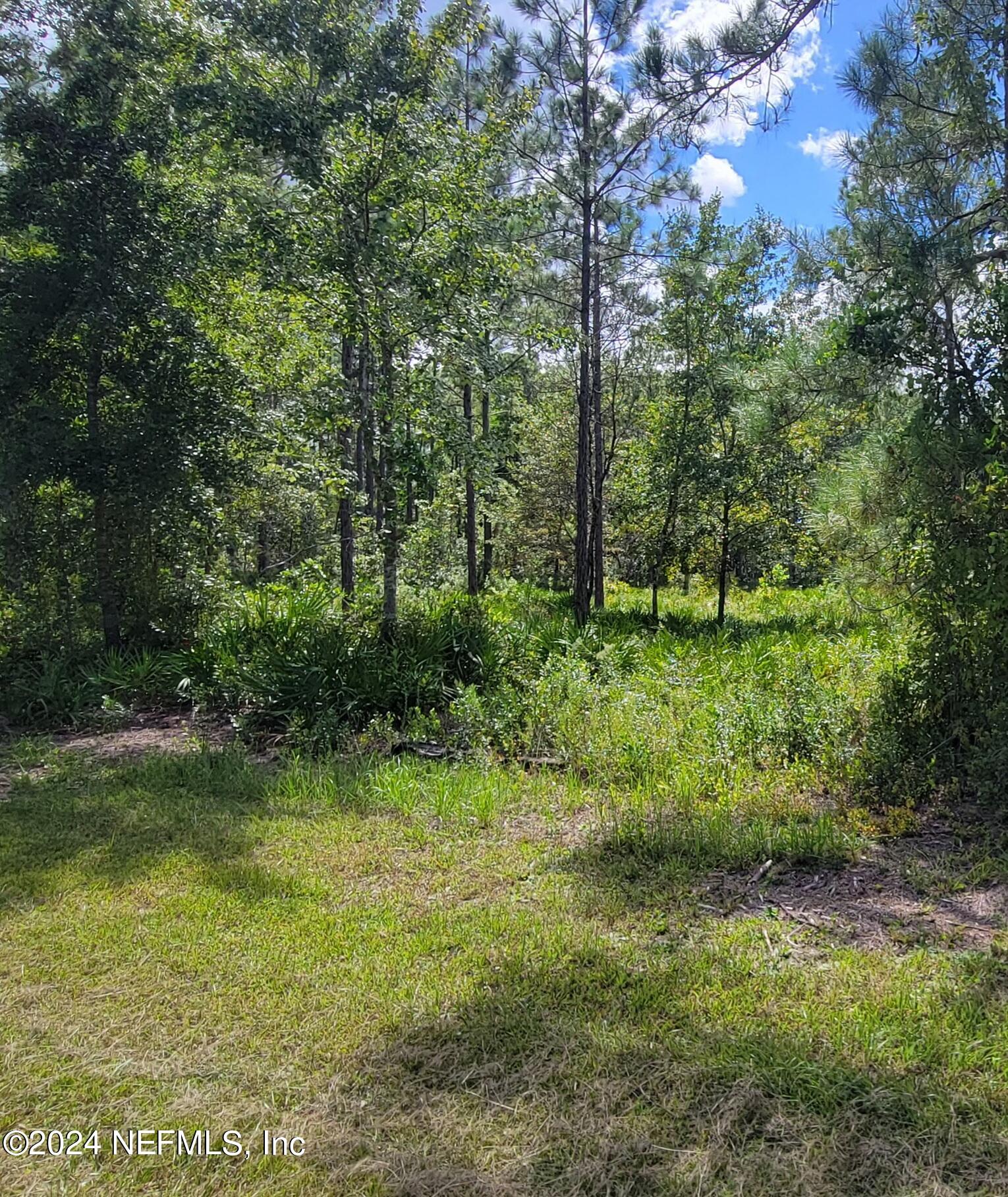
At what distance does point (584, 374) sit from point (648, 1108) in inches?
329

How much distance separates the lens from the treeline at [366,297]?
4113 mm

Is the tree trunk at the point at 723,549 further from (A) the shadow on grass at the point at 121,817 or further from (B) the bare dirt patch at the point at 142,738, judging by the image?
(A) the shadow on grass at the point at 121,817

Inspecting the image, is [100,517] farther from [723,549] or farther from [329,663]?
[723,549]

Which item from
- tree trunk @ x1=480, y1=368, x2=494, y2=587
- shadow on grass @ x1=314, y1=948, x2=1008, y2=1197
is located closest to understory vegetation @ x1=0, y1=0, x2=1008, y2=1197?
shadow on grass @ x1=314, y1=948, x2=1008, y2=1197

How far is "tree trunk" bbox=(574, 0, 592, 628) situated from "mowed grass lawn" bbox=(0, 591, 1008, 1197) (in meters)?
5.97

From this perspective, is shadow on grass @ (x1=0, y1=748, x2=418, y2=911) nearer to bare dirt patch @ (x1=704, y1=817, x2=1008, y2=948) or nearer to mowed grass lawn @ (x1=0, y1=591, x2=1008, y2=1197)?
mowed grass lawn @ (x1=0, y1=591, x2=1008, y2=1197)

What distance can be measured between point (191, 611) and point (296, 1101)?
6186 mm

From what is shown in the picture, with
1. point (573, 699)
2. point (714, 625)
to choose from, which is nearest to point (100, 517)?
point (573, 699)

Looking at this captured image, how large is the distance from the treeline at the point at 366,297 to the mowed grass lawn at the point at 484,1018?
1964 mm

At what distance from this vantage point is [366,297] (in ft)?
20.0

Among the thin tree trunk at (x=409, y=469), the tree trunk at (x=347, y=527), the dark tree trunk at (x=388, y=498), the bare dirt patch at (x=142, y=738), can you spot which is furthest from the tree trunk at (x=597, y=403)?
the bare dirt patch at (x=142, y=738)

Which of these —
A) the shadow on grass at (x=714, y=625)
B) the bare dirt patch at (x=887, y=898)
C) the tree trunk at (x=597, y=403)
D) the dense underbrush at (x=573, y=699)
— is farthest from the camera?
the tree trunk at (x=597, y=403)

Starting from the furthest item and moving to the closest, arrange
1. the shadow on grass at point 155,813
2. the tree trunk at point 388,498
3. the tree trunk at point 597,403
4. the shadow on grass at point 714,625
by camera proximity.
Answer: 1. the tree trunk at point 597,403
2. the shadow on grass at point 714,625
3. the tree trunk at point 388,498
4. the shadow on grass at point 155,813

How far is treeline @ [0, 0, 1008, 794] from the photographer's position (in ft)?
13.5
